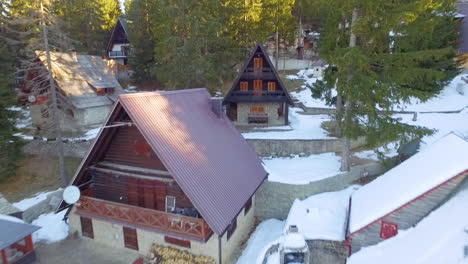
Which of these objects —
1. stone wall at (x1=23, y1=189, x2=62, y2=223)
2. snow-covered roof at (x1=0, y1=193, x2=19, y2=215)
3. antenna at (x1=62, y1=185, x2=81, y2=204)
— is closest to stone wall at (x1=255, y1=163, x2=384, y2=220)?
antenna at (x1=62, y1=185, x2=81, y2=204)

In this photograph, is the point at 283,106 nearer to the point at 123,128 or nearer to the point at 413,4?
the point at 413,4

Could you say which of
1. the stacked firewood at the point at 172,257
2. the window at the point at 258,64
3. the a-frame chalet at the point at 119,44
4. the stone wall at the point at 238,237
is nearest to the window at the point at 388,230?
the stone wall at the point at 238,237

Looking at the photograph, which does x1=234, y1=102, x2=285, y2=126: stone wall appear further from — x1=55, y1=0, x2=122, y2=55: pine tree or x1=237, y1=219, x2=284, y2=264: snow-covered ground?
x1=55, y1=0, x2=122, y2=55: pine tree

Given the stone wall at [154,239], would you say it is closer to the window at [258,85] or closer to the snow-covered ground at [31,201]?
the snow-covered ground at [31,201]

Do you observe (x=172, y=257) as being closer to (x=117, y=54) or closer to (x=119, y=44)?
(x=117, y=54)

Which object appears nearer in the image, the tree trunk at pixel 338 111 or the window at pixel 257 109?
the tree trunk at pixel 338 111
